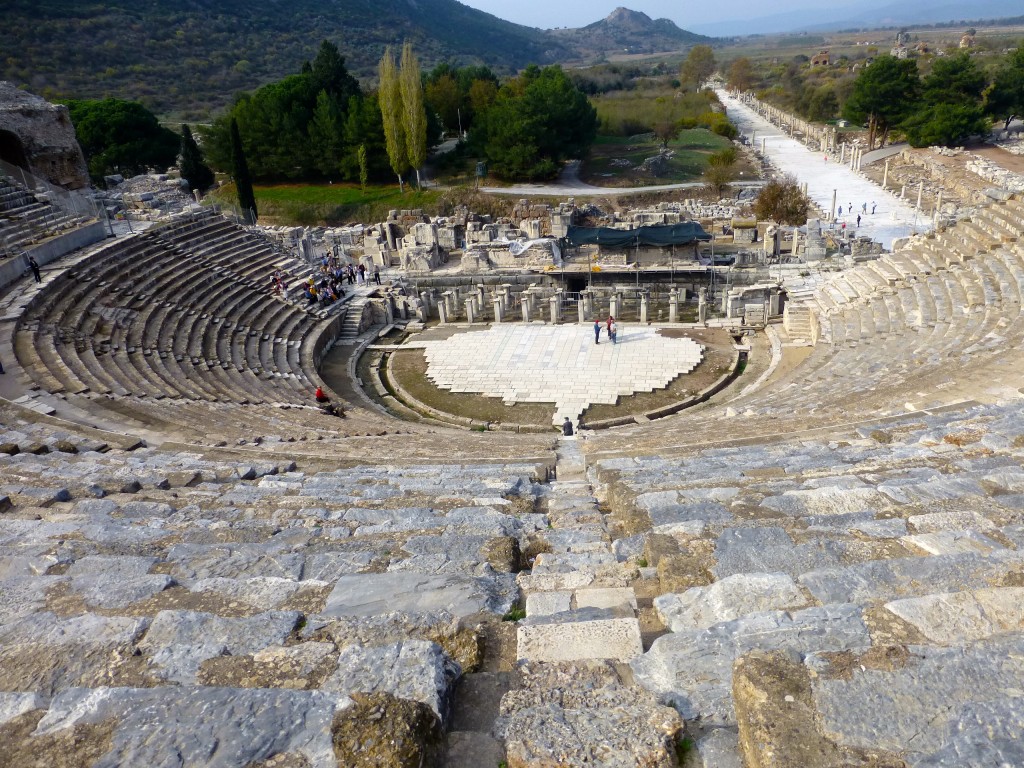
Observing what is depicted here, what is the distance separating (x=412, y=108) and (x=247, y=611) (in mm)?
46049

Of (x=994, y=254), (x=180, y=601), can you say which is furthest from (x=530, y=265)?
(x=180, y=601)

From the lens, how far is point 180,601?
383 centimetres

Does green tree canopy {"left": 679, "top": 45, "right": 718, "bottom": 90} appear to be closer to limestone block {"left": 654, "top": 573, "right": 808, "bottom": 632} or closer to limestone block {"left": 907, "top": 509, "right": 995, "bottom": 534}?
limestone block {"left": 907, "top": 509, "right": 995, "bottom": 534}

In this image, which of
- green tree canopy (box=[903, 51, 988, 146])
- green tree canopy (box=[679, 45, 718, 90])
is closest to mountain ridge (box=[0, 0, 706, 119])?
green tree canopy (box=[679, 45, 718, 90])

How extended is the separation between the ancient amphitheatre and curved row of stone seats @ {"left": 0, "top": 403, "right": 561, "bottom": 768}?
2 centimetres

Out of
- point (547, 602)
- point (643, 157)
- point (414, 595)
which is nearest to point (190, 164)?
point (643, 157)

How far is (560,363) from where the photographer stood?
20.6m

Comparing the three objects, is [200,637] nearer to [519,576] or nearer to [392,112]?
[519,576]

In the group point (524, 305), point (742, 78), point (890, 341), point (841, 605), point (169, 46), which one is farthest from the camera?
point (742, 78)

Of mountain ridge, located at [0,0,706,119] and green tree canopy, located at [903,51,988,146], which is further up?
mountain ridge, located at [0,0,706,119]

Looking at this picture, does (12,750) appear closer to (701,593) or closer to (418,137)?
(701,593)

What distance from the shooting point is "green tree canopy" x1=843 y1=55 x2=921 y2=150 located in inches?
2013

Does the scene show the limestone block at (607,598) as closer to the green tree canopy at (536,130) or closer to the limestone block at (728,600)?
the limestone block at (728,600)

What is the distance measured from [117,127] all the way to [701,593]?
2214 inches
